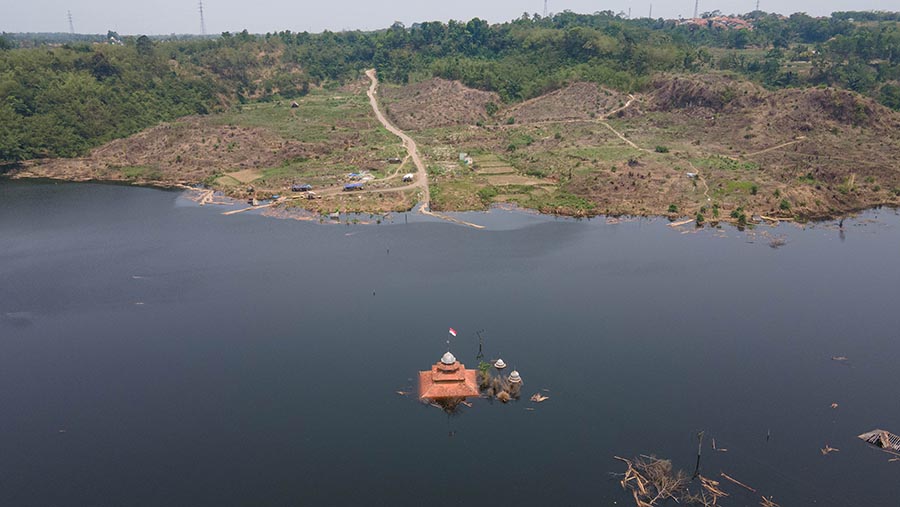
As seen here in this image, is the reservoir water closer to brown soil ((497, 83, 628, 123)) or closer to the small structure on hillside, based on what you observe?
the small structure on hillside

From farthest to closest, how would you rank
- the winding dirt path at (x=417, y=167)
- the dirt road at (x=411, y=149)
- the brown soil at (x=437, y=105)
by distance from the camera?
the brown soil at (x=437, y=105), the dirt road at (x=411, y=149), the winding dirt path at (x=417, y=167)

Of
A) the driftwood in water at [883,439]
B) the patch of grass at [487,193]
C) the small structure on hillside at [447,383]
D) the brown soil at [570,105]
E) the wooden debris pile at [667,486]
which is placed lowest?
the wooden debris pile at [667,486]

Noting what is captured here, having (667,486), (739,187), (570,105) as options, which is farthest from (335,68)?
(667,486)

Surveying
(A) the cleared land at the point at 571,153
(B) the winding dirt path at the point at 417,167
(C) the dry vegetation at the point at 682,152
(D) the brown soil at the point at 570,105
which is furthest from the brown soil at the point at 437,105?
(D) the brown soil at the point at 570,105

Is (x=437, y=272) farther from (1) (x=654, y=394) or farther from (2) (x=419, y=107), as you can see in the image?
(2) (x=419, y=107)

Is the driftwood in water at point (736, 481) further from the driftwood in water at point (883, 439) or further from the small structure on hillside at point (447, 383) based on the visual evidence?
the small structure on hillside at point (447, 383)

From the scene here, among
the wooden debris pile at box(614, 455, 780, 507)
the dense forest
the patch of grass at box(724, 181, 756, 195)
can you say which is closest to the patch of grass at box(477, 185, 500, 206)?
the patch of grass at box(724, 181, 756, 195)
